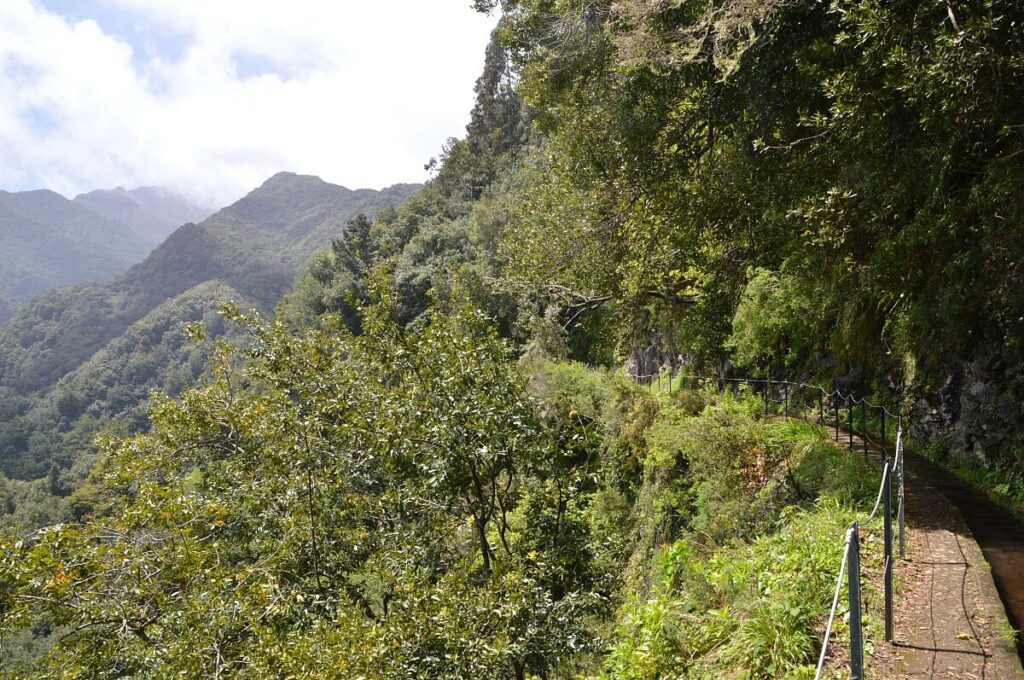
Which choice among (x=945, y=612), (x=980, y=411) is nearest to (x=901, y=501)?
(x=945, y=612)

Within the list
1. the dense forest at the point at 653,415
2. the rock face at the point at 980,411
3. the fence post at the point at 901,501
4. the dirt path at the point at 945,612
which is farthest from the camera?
the rock face at the point at 980,411

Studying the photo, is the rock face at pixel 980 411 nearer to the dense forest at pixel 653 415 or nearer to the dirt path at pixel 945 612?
the dense forest at pixel 653 415

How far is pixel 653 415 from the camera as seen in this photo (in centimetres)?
1489

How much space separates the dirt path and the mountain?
100747 millimetres

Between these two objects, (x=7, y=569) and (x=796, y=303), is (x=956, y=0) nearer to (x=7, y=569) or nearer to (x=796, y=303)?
(x=796, y=303)

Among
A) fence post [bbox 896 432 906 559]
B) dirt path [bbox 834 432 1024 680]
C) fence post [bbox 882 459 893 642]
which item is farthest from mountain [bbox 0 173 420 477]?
fence post [bbox 882 459 893 642]

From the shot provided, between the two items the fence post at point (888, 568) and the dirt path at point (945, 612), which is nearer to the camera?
the dirt path at point (945, 612)

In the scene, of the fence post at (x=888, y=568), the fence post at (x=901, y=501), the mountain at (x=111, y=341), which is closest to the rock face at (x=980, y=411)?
the fence post at (x=901, y=501)

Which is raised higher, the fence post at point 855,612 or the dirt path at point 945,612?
the fence post at point 855,612

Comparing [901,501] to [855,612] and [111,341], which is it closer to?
[855,612]

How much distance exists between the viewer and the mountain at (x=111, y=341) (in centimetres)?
10575

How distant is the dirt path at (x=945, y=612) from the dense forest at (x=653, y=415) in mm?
509

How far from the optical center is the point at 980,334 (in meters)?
8.59

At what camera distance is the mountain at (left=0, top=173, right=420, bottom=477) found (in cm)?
10575
